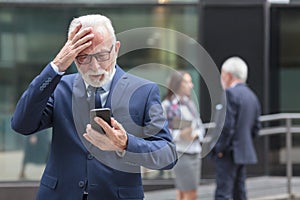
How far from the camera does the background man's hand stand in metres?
2.78

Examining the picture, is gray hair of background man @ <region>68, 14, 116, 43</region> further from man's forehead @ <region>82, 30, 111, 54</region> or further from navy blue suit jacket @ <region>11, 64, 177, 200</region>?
navy blue suit jacket @ <region>11, 64, 177, 200</region>

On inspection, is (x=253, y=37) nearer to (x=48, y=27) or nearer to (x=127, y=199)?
(x=48, y=27)

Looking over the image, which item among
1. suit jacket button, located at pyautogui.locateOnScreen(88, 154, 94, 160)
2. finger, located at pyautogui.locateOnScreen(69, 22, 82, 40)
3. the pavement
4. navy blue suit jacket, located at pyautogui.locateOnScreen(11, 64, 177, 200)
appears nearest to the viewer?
finger, located at pyautogui.locateOnScreen(69, 22, 82, 40)

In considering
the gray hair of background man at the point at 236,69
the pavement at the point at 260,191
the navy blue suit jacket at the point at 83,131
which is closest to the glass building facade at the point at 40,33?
the pavement at the point at 260,191

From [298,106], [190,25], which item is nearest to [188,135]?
[190,25]

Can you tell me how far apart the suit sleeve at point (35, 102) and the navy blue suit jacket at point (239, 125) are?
397 cm

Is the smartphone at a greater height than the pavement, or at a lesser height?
greater

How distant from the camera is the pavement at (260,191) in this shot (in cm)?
902

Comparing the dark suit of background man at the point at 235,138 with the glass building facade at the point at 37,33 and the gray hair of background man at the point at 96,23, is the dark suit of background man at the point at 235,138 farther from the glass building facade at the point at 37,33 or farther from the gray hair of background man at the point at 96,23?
the gray hair of background man at the point at 96,23

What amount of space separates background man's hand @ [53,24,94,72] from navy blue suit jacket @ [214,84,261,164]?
4140mm

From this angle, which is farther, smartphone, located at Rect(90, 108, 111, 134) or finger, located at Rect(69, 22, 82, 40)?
finger, located at Rect(69, 22, 82, 40)

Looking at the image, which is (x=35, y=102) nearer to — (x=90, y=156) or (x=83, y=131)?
(x=83, y=131)

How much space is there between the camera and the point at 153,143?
296 centimetres

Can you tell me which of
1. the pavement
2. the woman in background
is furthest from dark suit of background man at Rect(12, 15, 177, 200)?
the pavement
